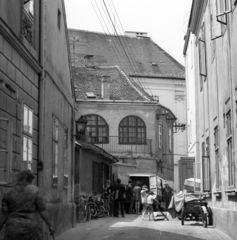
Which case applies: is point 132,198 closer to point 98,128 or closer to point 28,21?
point 98,128

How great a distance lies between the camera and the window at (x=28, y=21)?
42.3 feet

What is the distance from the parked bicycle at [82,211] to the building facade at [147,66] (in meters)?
34.5

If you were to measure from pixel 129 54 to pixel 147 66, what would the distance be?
7.90ft

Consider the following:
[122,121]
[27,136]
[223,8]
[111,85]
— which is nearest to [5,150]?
[27,136]

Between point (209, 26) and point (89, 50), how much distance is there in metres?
40.5

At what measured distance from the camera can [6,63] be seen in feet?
36.1

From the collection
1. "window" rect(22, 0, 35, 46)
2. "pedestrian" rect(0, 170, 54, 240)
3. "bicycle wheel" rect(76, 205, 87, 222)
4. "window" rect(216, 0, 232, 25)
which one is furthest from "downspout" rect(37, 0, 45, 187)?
"bicycle wheel" rect(76, 205, 87, 222)

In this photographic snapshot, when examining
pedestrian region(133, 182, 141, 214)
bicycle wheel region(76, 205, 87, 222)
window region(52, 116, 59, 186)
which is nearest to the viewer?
window region(52, 116, 59, 186)

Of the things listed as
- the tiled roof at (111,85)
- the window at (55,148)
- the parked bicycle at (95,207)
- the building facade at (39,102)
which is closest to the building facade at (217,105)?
the building facade at (39,102)

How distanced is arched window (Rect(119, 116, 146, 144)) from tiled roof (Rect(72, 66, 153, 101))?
5.13 feet

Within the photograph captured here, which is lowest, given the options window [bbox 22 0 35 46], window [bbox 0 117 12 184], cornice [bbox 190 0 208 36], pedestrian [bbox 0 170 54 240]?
pedestrian [bbox 0 170 54 240]

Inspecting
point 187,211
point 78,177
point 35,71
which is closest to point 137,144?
point 78,177

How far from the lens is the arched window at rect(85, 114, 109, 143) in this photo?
42281 mm

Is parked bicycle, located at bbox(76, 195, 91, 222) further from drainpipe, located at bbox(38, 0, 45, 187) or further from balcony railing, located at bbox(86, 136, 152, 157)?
balcony railing, located at bbox(86, 136, 152, 157)
